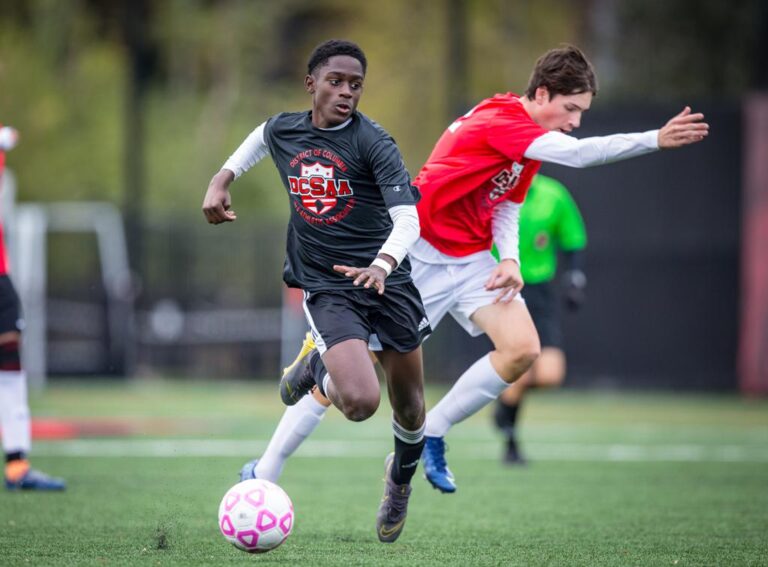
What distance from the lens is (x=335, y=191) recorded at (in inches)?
227

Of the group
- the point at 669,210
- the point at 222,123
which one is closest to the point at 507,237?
the point at 669,210

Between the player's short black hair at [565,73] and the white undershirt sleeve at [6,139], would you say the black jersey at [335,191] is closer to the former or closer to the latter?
the player's short black hair at [565,73]

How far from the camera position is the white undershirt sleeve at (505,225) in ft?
22.2

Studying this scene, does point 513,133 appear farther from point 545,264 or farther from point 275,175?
point 275,175

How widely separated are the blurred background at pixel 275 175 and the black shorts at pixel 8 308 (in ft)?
30.8

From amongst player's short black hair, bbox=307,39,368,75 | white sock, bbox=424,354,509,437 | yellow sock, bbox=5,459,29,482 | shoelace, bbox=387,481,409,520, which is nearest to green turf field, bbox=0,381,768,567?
shoelace, bbox=387,481,409,520

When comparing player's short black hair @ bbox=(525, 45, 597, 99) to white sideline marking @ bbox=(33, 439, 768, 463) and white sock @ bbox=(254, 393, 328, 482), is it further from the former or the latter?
white sideline marking @ bbox=(33, 439, 768, 463)

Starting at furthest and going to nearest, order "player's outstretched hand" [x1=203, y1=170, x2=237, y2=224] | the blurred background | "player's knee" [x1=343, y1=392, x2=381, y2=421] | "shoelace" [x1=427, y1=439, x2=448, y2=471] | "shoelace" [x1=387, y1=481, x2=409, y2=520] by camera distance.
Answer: the blurred background, "shoelace" [x1=427, y1=439, x2=448, y2=471], "shoelace" [x1=387, y1=481, x2=409, y2=520], "player's outstretched hand" [x1=203, y1=170, x2=237, y2=224], "player's knee" [x1=343, y1=392, x2=381, y2=421]

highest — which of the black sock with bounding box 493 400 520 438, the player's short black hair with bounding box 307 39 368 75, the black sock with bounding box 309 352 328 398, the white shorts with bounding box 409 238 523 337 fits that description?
the player's short black hair with bounding box 307 39 368 75

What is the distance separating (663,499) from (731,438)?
441 cm

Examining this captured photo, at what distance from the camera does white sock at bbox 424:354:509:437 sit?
6.70 meters

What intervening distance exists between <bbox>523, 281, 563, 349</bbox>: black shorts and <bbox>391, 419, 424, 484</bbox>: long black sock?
A: 4.35 meters

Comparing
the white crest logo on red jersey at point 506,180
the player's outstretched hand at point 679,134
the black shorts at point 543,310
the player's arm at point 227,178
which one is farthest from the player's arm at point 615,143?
the black shorts at point 543,310

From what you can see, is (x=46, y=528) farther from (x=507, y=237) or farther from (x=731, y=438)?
(x=731, y=438)
